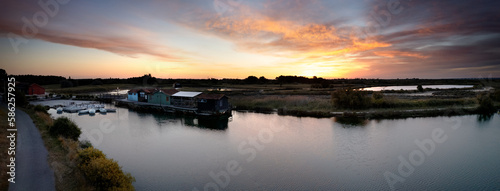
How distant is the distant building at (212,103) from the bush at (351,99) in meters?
22.0

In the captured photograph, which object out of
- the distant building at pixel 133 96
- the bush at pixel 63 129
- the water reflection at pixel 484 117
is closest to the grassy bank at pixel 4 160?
the bush at pixel 63 129

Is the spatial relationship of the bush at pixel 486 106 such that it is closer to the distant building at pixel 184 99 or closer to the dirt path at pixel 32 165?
the distant building at pixel 184 99

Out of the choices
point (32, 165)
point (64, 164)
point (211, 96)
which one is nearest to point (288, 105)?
point (211, 96)

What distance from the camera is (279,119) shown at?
39.8 m

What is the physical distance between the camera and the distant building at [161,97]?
5275 cm

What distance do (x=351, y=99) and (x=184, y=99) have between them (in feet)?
112

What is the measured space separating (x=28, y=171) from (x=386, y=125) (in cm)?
3854

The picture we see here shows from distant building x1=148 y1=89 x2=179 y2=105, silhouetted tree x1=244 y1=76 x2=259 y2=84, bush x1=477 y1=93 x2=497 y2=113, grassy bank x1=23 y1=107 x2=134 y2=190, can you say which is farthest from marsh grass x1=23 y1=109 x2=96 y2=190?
silhouetted tree x1=244 y1=76 x2=259 y2=84

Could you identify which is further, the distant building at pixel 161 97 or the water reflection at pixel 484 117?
the distant building at pixel 161 97

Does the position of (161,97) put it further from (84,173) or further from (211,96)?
(84,173)

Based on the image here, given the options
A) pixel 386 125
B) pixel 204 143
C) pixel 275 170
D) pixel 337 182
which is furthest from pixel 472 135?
pixel 204 143

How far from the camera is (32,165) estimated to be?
14.8 m

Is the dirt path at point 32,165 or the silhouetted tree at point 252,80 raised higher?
the silhouetted tree at point 252,80

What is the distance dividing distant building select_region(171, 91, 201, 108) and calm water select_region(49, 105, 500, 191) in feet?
37.1
